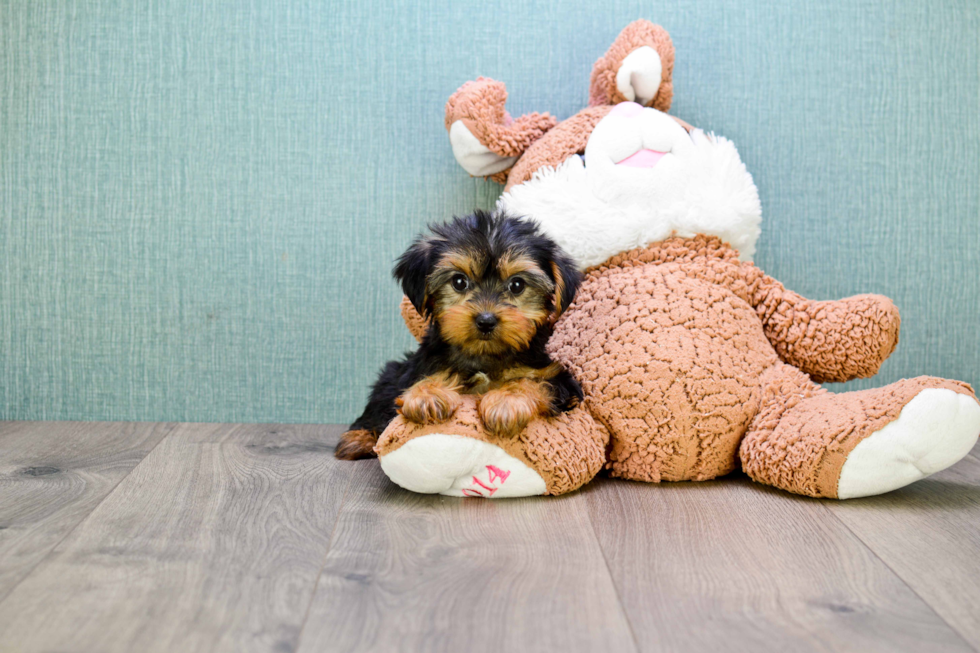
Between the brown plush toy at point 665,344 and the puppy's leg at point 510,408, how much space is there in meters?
0.04

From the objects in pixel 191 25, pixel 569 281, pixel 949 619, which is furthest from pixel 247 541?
pixel 191 25

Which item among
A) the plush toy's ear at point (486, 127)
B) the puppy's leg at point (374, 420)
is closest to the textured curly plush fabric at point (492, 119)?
the plush toy's ear at point (486, 127)

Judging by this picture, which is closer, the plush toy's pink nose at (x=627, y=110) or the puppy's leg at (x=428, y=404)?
the puppy's leg at (x=428, y=404)

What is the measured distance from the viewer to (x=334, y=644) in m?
1.13

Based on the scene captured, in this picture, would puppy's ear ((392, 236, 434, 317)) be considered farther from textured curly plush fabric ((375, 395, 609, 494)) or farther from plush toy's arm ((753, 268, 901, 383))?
plush toy's arm ((753, 268, 901, 383))

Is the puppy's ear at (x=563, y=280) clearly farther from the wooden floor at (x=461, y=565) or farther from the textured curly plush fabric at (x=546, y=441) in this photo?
the wooden floor at (x=461, y=565)

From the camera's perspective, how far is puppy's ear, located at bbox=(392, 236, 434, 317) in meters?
1.87

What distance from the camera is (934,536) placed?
1.58m

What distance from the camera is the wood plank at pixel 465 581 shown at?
115 centimetres

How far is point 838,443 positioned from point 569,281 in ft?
2.43

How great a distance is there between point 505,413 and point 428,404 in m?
0.18

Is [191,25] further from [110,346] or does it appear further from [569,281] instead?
[569,281]

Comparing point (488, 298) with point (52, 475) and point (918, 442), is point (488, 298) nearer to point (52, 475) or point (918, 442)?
point (918, 442)

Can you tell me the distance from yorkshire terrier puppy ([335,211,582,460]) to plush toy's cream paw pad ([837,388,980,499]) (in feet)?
2.25
